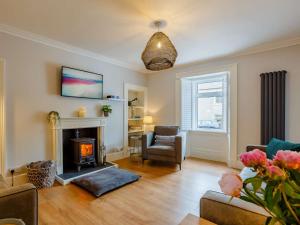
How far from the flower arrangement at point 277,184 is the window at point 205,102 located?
3.88 meters

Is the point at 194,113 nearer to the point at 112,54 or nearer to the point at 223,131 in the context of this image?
the point at 223,131

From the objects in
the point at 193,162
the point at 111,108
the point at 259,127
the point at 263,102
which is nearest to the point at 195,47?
the point at 263,102

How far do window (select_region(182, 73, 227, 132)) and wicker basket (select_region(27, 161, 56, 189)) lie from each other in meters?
3.23

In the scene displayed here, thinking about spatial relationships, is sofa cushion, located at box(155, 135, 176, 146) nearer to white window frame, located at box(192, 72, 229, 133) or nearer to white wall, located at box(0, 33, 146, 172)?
white window frame, located at box(192, 72, 229, 133)

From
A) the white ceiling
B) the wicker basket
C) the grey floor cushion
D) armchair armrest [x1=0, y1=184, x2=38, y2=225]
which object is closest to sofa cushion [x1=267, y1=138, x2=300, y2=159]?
the white ceiling

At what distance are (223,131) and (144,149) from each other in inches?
79.0

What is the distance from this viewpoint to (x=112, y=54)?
12.5 feet

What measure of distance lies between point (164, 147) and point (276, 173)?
10.5ft

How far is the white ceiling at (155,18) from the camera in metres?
2.06

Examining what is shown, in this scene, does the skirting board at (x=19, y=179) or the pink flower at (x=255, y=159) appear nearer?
the pink flower at (x=255, y=159)

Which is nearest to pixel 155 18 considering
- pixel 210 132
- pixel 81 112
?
pixel 81 112

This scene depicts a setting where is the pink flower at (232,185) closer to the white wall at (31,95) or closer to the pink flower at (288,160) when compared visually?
the pink flower at (288,160)

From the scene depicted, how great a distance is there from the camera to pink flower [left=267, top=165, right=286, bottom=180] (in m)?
0.53

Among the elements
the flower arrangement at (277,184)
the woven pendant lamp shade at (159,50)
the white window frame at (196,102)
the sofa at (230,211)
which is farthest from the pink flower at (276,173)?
the white window frame at (196,102)
